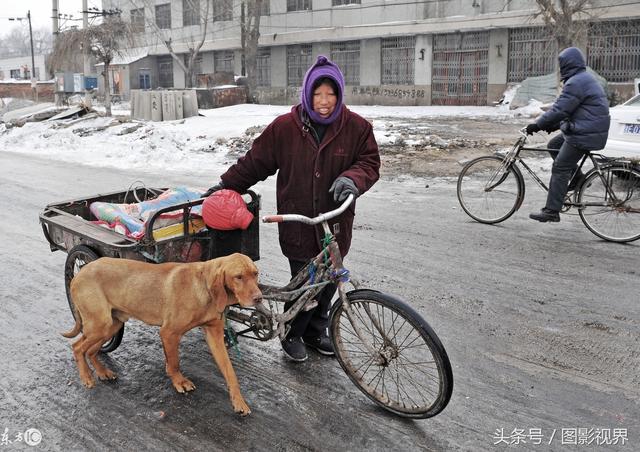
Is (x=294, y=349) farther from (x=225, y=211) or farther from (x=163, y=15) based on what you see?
(x=163, y=15)

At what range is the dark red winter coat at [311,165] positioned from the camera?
3643 mm

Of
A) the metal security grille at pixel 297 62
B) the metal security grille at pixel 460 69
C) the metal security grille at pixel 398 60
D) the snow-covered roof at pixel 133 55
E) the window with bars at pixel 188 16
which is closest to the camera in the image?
the metal security grille at pixel 460 69

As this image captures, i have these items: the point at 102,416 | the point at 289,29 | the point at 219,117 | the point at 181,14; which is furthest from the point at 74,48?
the point at 102,416

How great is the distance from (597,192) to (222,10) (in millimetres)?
35103

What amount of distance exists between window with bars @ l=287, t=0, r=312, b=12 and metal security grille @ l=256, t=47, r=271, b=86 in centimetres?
277

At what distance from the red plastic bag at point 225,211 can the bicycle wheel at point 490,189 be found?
4508 millimetres

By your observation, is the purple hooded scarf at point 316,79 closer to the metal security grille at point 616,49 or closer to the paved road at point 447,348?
the paved road at point 447,348

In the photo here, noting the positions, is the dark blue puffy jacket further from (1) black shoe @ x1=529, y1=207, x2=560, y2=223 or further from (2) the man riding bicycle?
(1) black shoe @ x1=529, y1=207, x2=560, y2=223

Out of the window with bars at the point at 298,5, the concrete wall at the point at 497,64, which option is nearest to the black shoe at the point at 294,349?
the concrete wall at the point at 497,64

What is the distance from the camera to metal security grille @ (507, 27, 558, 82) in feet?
83.6

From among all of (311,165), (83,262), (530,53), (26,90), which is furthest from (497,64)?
(26,90)

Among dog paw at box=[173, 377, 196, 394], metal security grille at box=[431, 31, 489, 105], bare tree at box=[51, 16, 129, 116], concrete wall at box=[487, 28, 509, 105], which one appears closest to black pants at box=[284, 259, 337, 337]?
dog paw at box=[173, 377, 196, 394]

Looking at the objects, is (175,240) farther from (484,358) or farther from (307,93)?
(484,358)

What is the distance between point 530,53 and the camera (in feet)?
86.0
